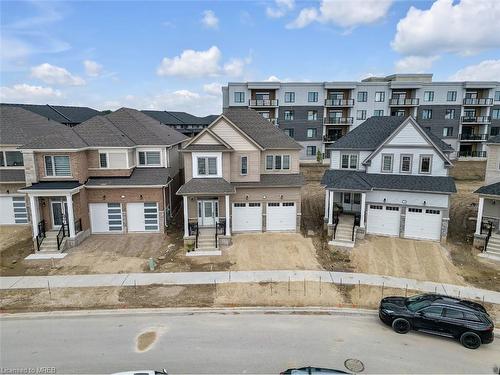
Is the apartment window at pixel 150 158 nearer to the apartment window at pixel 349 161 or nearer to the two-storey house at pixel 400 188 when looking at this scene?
the two-storey house at pixel 400 188

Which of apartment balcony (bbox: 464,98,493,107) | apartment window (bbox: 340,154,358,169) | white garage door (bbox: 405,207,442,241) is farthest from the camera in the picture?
apartment balcony (bbox: 464,98,493,107)

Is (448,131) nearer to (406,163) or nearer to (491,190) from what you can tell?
(491,190)

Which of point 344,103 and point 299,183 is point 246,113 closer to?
point 299,183

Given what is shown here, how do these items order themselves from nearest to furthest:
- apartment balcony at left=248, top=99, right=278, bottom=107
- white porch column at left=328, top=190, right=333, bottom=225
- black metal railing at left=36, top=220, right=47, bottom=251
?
black metal railing at left=36, top=220, right=47, bottom=251
white porch column at left=328, top=190, right=333, bottom=225
apartment balcony at left=248, top=99, right=278, bottom=107

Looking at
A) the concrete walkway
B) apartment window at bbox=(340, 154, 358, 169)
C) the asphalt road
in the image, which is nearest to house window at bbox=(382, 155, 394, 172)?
apartment window at bbox=(340, 154, 358, 169)

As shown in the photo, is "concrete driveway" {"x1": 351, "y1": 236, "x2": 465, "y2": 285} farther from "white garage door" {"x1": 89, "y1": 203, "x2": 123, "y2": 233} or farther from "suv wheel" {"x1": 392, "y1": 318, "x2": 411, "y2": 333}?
"white garage door" {"x1": 89, "y1": 203, "x2": 123, "y2": 233}

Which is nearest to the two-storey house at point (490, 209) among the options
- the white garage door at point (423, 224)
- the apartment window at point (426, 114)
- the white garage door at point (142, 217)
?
the white garage door at point (423, 224)
